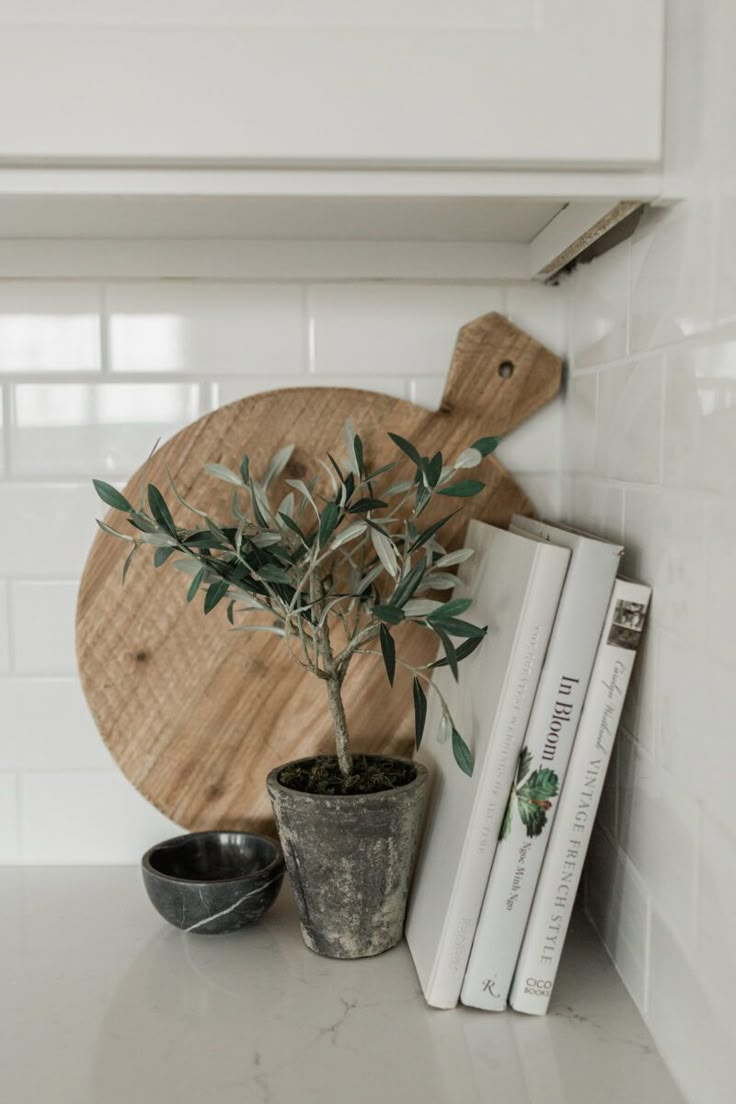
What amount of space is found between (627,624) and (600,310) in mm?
295

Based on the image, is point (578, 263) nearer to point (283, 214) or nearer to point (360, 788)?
point (283, 214)

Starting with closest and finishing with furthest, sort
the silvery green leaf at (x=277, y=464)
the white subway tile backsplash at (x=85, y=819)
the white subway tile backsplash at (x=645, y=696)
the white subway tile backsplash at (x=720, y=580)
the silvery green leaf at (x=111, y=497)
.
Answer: the white subway tile backsplash at (x=720, y=580) → the white subway tile backsplash at (x=645, y=696) → the silvery green leaf at (x=111, y=497) → the silvery green leaf at (x=277, y=464) → the white subway tile backsplash at (x=85, y=819)


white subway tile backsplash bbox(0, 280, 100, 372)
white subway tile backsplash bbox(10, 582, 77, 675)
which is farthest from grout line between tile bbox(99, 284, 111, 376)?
white subway tile backsplash bbox(10, 582, 77, 675)

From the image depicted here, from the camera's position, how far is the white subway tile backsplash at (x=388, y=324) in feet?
3.26

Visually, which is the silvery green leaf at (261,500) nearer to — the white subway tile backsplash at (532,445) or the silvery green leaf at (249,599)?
the silvery green leaf at (249,599)

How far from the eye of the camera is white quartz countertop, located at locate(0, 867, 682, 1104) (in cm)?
66

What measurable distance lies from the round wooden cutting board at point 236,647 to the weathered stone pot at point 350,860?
0.15 m

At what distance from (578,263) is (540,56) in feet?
1.06

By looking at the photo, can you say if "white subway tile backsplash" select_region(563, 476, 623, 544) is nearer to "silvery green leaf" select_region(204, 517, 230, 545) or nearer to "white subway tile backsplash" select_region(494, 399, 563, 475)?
"white subway tile backsplash" select_region(494, 399, 563, 475)

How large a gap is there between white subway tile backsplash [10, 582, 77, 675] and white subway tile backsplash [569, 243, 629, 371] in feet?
1.74

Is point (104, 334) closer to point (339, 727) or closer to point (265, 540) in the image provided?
point (265, 540)

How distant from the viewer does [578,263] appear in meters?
0.95

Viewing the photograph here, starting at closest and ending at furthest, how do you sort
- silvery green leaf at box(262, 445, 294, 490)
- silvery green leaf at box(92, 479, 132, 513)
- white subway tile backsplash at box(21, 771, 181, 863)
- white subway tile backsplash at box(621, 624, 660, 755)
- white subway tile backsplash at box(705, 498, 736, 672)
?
white subway tile backsplash at box(705, 498, 736, 672) < white subway tile backsplash at box(621, 624, 660, 755) < silvery green leaf at box(92, 479, 132, 513) < silvery green leaf at box(262, 445, 294, 490) < white subway tile backsplash at box(21, 771, 181, 863)

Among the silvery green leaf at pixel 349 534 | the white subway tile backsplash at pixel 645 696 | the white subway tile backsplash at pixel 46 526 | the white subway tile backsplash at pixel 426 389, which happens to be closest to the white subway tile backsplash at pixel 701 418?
the white subway tile backsplash at pixel 645 696
